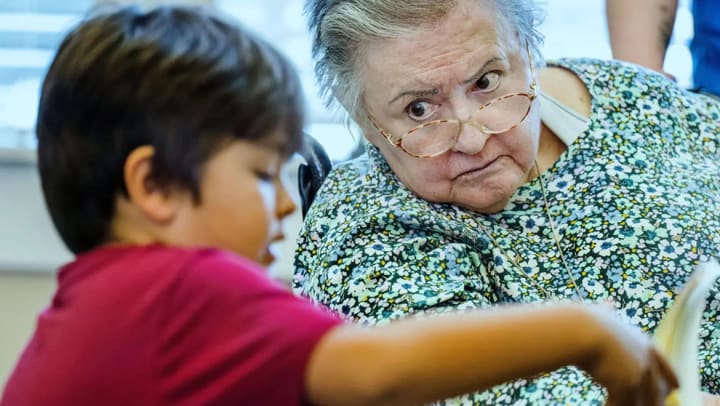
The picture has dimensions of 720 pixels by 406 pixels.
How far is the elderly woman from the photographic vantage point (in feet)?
5.15

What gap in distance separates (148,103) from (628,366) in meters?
0.46

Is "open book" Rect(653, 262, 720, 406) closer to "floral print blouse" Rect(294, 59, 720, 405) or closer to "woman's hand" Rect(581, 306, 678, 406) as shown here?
"woman's hand" Rect(581, 306, 678, 406)

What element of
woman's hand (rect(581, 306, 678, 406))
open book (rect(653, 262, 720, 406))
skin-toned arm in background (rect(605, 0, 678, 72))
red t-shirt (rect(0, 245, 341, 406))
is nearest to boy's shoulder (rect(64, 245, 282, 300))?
red t-shirt (rect(0, 245, 341, 406))

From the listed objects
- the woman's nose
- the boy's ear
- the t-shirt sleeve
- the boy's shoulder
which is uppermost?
the boy's ear

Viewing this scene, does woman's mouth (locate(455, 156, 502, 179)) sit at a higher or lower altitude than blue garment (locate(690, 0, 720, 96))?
lower

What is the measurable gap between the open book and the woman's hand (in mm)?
57

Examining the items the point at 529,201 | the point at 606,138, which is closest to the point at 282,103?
the point at 529,201

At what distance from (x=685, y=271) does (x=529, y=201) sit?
266 millimetres

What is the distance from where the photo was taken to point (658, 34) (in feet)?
7.27

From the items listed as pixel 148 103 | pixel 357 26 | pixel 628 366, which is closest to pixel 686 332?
pixel 628 366

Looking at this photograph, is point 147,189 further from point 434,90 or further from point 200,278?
point 434,90

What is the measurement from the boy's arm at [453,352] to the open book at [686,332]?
123mm

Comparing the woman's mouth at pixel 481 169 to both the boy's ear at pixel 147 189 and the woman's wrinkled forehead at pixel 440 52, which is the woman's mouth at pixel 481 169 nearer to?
the woman's wrinkled forehead at pixel 440 52

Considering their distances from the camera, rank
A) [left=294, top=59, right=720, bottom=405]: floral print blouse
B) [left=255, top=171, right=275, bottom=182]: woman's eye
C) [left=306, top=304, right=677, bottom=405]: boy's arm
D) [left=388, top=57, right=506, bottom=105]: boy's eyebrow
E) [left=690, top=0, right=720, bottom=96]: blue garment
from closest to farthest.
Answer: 1. [left=306, top=304, right=677, bottom=405]: boy's arm
2. [left=255, top=171, right=275, bottom=182]: woman's eye
3. [left=294, top=59, right=720, bottom=405]: floral print blouse
4. [left=388, top=57, right=506, bottom=105]: boy's eyebrow
5. [left=690, top=0, right=720, bottom=96]: blue garment
